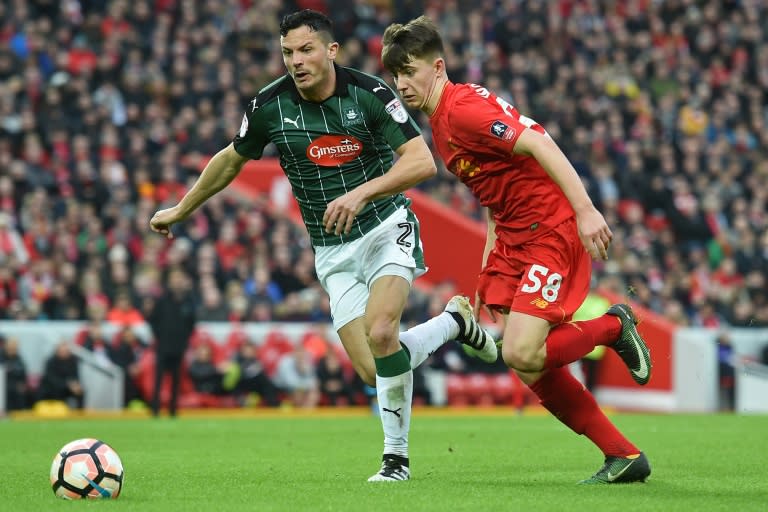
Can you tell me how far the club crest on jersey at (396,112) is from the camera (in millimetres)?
7066

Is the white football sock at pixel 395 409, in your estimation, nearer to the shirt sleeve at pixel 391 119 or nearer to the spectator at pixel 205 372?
the shirt sleeve at pixel 391 119

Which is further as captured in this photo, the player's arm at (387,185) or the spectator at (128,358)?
the spectator at (128,358)

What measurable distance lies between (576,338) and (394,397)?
1065mm

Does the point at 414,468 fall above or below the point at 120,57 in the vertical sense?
below

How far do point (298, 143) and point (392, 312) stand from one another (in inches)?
45.4

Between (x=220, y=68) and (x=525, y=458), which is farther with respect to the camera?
(x=220, y=68)

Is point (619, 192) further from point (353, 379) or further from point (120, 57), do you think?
point (120, 57)

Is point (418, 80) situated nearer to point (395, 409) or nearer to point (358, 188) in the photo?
point (358, 188)

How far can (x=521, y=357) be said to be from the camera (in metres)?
6.52

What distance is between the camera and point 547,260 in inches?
263

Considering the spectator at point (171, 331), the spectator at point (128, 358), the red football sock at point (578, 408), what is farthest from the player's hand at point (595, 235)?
the spectator at point (128, 358)

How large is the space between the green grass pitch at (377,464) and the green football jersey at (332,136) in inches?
64.9

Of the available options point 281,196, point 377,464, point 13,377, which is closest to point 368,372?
point 377,464

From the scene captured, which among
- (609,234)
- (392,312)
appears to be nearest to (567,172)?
(609,234)
